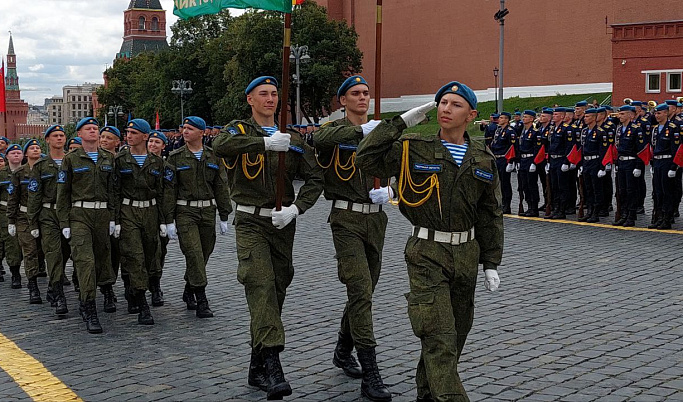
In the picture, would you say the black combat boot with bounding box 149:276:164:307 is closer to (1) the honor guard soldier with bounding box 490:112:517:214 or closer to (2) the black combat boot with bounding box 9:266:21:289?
(2) the black combat boot with bounding box 9:266:21:289

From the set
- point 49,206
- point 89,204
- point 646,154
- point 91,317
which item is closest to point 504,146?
point 646,154

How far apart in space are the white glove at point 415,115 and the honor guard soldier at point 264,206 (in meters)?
1.12

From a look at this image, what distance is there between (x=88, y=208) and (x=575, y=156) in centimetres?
985

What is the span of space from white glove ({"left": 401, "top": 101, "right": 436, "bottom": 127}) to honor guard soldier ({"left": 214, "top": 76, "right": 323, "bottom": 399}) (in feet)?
3.67

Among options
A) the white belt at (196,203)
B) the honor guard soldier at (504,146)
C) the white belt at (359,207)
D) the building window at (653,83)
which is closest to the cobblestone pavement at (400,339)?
the white belt at (196,203)

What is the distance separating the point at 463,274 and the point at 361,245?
1.34 meters

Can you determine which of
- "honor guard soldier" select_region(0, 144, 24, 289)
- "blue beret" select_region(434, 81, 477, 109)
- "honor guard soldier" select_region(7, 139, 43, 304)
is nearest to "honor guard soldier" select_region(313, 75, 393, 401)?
"blue beret" select_region(434, 81, 477, 109)

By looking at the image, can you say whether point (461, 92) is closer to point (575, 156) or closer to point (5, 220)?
point (5, 220)

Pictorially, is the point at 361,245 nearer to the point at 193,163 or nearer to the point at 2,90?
the point at 193,163

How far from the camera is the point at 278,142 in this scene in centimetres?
659

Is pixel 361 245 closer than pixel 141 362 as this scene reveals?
Yes

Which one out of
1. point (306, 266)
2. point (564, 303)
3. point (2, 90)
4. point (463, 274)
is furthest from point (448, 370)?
point (2, 90)

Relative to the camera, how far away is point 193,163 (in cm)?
970

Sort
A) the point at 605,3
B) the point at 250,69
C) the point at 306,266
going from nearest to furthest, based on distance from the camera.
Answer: the point at 306,266
the point at 605,3
the point at 250,69
